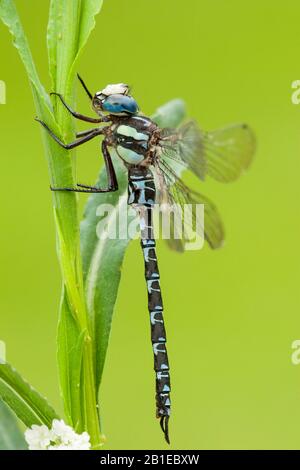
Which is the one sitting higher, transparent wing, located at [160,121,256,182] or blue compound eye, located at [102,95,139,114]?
blue compound eye, located at [102,95,139,114]

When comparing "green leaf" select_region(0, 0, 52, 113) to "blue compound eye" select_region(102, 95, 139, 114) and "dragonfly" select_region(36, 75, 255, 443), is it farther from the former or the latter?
"blue compound eye" select_region(102, 95, 139, 114)

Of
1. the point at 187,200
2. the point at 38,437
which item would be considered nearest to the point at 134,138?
the point at 187,200

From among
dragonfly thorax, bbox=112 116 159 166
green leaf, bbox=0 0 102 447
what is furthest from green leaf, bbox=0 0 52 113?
dragonfly thorax, bbox=112 116 159 166

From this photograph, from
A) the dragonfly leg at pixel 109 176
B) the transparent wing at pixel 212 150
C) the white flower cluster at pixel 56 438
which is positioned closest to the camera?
the white flower cluster at pixel 56 438

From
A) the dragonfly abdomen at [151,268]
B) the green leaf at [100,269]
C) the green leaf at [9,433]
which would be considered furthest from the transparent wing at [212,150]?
the green leaf at [9,433]

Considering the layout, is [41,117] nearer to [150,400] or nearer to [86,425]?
[86,425]

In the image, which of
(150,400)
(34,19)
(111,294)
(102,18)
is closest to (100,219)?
(111,294)

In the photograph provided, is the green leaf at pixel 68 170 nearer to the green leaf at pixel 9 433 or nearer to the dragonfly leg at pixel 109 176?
the green leaf at pixel 9 433
